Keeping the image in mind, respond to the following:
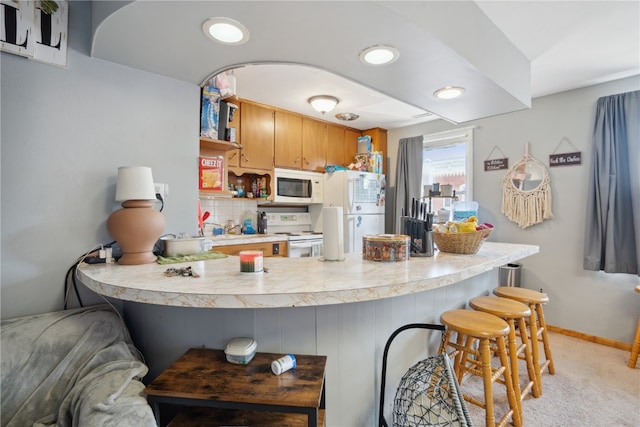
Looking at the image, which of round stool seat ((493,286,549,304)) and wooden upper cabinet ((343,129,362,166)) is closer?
round stool seat ((493,286,549,304))

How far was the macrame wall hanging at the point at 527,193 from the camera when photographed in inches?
123

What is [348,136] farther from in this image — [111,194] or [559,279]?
[111,194]

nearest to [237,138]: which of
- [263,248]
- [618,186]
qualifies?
[263,248]

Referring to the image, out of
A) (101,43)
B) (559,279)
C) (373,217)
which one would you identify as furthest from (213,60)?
(559,279)

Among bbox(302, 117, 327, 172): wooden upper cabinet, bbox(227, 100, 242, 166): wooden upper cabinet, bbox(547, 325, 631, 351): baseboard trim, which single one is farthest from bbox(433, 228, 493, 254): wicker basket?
bbox(302, 117, 327, 172): wooden upper cabinet

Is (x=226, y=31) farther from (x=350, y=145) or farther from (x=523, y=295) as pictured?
(x=350, y=145)

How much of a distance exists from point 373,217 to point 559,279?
2.12 m

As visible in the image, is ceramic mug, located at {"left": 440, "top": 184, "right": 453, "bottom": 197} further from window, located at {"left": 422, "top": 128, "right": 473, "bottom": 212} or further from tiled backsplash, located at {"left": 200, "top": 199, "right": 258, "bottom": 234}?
tiled backsplash, located at {"left": 200, "top": 199, "right": 258, "bottom": 234}

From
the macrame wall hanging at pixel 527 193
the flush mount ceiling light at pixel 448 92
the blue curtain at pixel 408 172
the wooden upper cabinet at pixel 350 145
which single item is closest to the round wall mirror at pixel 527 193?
the macrame wall hanging at pixel 527 193

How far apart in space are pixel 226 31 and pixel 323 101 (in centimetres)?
201

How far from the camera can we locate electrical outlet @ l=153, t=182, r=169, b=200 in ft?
5.38

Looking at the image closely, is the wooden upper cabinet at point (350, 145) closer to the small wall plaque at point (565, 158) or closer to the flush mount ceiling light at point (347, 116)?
the flush mount ceiling light at point (347, 116)

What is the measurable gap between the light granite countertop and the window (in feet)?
8.32

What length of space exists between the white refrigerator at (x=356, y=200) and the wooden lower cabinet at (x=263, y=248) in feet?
2.82
